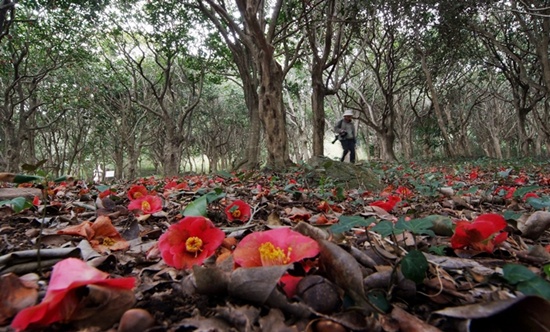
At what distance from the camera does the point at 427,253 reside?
1113mm

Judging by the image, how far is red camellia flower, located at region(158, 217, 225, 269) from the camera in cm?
94

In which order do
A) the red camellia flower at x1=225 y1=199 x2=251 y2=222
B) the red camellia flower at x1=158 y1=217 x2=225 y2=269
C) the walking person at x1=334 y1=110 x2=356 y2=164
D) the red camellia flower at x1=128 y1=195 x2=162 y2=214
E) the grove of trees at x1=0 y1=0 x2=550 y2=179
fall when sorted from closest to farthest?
1. the red camellia flower at x1=158 y1=217 x2=225 y2=269
2. the red camellia flower at x1=225 y1=199 x2=251 y2=222
3. the red camellia flower at x1=128 y1=195 x2=162 y2=214
4. the grove of trees at x1=0 y1=0 x2=550 y2=179
5. the walking person at x1=334 y1=110 x2=356 y2=164

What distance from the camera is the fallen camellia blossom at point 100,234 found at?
4.13ft

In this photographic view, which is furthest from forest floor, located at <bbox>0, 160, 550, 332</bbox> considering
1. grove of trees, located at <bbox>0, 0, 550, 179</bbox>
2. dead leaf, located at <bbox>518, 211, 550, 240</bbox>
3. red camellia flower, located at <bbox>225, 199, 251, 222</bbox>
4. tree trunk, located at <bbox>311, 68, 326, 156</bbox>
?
tree trunk, located at <bbox>311, 68, 326, 156</bbox>

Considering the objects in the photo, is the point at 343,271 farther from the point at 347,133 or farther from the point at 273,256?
the point at 347,133

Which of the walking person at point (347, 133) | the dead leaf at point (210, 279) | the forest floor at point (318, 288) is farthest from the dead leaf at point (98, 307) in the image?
the walking person at point (347, 133)

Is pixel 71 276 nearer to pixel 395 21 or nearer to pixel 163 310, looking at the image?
pixel 163 310

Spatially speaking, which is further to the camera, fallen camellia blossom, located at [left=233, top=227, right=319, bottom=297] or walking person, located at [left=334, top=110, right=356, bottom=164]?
walking person, located at [left=334, top=110, right=356, bottom=164]

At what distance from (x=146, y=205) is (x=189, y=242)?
2.96 ft

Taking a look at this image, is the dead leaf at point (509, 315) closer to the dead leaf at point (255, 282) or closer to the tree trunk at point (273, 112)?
the dead leaf at point (255, 282)

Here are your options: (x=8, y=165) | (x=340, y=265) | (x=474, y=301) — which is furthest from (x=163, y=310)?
(x=8, y=165)

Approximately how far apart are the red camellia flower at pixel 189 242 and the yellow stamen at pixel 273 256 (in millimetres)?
201

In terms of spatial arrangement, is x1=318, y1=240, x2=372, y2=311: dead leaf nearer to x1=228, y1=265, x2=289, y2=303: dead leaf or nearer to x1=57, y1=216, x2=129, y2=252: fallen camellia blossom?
x1=228, y1=265, x2=289, y2=303: dead leaf

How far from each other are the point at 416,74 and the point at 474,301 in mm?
15602
